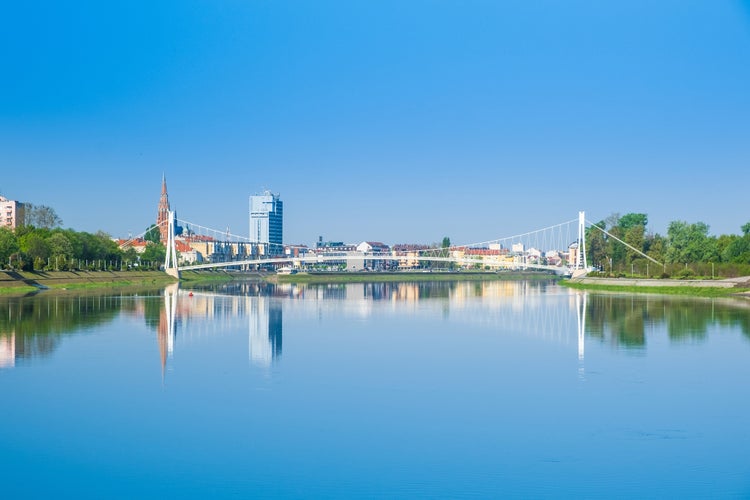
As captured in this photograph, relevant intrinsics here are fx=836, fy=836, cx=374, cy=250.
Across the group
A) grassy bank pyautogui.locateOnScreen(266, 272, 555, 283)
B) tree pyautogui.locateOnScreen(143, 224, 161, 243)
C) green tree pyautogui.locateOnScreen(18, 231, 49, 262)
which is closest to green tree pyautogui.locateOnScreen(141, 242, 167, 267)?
grassy bank pyautogui.locateOnScreen(266, 272, 555, 283)

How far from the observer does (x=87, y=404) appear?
369 inches

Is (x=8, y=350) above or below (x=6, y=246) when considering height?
below

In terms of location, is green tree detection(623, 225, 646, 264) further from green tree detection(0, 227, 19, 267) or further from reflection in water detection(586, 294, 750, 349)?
green tree detection(0, 227, 19, 267)

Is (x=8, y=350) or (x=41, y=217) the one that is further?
(x=41, y=217)

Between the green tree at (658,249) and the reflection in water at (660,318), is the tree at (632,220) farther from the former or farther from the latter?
the reflection in water at (660,318)

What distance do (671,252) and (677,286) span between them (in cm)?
701

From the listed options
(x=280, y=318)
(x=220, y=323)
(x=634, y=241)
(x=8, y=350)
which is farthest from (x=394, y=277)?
(x=8, y=350)

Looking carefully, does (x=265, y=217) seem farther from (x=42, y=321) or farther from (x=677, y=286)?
(x=42, y=321)

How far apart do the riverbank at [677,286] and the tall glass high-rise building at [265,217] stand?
118 metres

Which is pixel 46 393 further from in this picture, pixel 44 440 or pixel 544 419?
pixel 544 419

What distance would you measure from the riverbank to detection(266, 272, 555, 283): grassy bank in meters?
30.3

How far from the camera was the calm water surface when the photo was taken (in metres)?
6.53

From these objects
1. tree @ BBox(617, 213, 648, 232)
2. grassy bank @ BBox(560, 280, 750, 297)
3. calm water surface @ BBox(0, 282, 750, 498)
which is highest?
tree @ BBox(617, 213, 648, 232)

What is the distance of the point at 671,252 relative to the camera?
44062 mm
